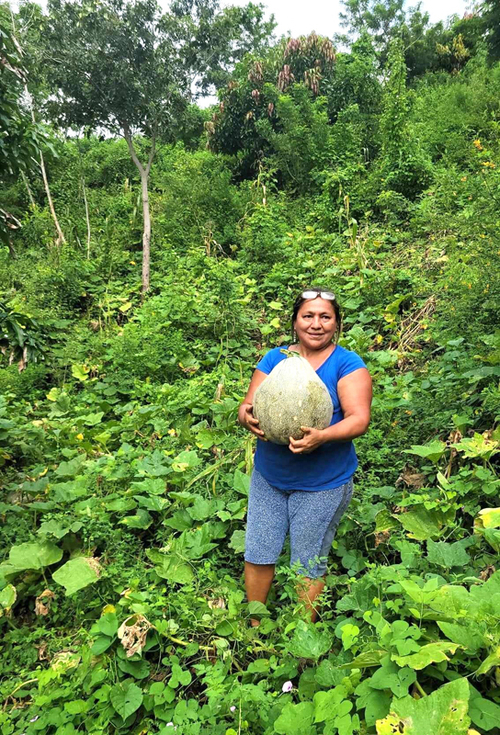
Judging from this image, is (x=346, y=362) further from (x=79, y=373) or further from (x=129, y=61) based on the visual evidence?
(x=129, y=61)

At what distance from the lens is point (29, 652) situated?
254 centimetres

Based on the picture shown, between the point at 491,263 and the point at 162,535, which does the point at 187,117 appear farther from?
the point at 162,535

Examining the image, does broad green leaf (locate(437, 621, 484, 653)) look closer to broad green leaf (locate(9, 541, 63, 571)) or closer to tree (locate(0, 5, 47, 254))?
broad green leaf (locate(9, 541, 63, 571))

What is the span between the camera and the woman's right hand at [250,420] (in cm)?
205

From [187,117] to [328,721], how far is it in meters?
9.04

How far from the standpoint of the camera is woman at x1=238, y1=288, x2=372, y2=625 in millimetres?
2020

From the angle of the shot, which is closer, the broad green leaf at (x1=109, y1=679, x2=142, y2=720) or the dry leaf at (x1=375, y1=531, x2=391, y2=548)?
the broad green leaf at (x1=109, y1=679, x2=142, y2=720)

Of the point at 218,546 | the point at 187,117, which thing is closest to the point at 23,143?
the point at 218,546

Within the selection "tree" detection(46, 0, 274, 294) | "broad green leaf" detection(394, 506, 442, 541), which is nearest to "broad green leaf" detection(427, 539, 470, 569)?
"broad green leaf" detection(394, 506, 442, 541)

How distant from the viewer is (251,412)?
217 cm

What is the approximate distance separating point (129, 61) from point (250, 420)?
7.59m

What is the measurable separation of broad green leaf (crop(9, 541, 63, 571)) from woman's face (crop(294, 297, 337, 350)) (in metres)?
1.99

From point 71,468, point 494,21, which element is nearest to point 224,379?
point 71,468

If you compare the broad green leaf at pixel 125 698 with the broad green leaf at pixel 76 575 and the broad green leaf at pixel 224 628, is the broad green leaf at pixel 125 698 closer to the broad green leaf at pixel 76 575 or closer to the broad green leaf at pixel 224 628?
the broad green leaf at pixel 224 628
